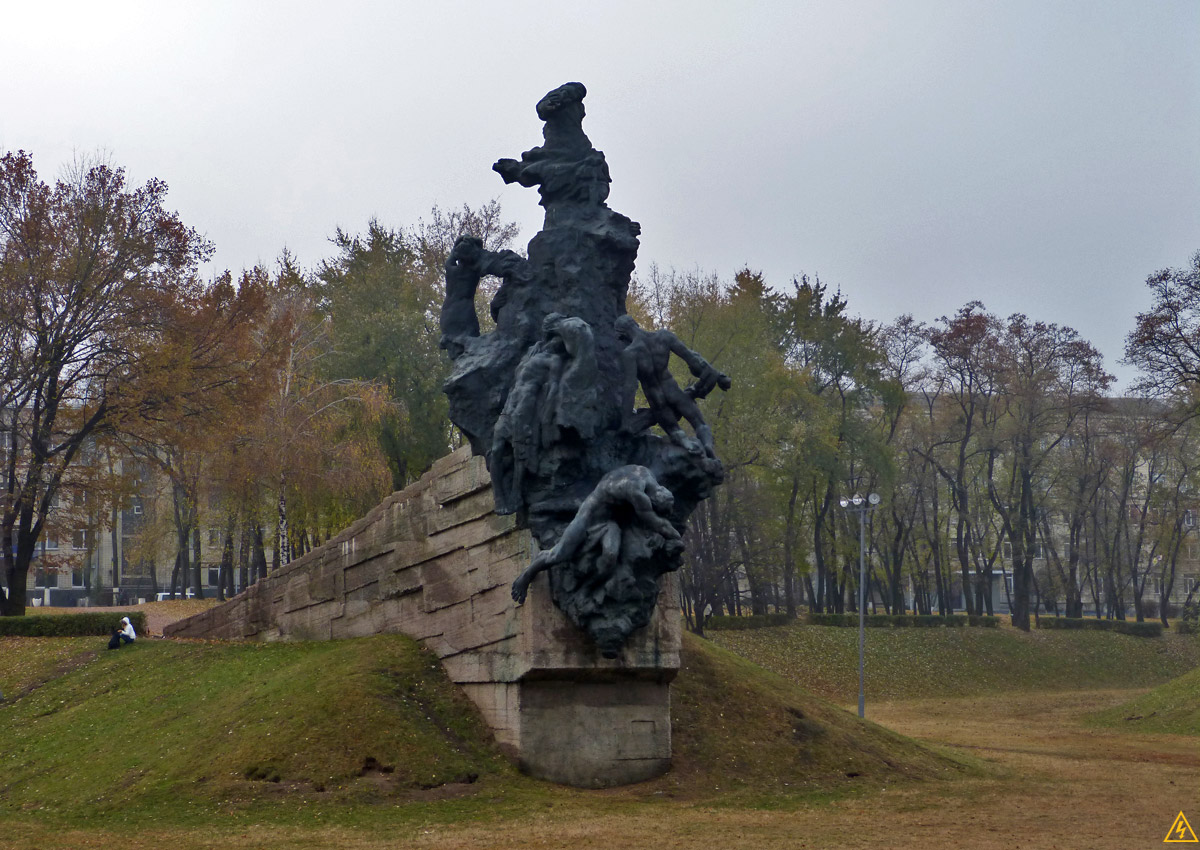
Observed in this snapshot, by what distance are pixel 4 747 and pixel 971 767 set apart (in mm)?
11866

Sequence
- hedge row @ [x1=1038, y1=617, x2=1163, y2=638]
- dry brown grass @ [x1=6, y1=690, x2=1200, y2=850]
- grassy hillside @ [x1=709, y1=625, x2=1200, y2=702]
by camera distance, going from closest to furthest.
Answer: dry brown grass @ [x1=6, y1=690, x2=1200, y2=850]
grassy hillside @ [x1=709, y1=625, x2=1200, y2=702]
hedge row @ [x1=1038, y1=617, x2=1163, y2=638]

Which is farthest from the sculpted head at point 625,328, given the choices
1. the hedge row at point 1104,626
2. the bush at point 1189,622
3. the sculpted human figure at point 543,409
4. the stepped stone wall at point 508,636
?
the hedge row at point 1104,626

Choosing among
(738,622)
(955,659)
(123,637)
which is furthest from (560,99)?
(955,659)

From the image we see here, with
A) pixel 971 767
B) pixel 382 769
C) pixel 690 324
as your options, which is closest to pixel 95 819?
pixel 382 769

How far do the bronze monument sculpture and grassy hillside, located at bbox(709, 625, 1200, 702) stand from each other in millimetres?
21547

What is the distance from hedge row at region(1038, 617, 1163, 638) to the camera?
46344 millimetres

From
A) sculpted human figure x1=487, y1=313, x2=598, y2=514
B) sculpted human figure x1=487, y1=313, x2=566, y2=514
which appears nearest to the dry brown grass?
sculpted human figure x1=487, y1=313, x2=566, y2=514

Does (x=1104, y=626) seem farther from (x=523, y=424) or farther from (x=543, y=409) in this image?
(x=523, y=424)

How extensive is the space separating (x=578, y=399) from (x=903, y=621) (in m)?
31.6

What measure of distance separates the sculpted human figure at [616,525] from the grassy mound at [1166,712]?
15.5m

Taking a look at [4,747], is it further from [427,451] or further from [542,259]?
[427,451]

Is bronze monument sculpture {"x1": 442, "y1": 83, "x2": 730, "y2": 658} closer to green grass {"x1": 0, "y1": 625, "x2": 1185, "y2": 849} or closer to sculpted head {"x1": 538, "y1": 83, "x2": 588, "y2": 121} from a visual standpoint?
sculpted head {"x1": 538, "y1": 83, "x2": 588, "y2": 121}

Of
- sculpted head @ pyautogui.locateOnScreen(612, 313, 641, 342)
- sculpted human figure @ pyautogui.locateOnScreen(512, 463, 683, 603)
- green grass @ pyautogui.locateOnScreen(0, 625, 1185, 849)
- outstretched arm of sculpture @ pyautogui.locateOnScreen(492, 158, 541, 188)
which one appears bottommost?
green grass @ pyautogui.locateOnScreen(0, 625, 1185, 849)

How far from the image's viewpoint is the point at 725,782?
13.5 meters
